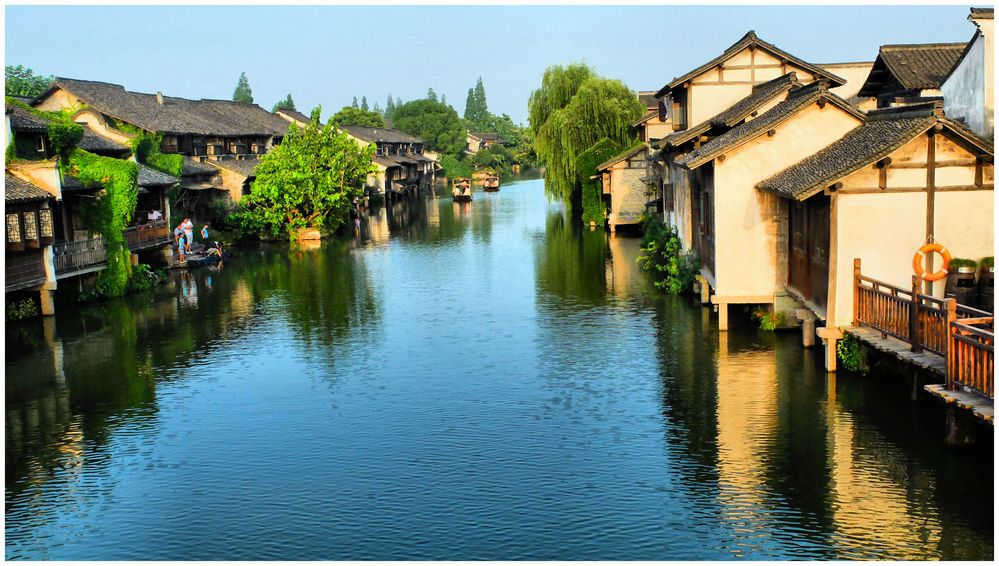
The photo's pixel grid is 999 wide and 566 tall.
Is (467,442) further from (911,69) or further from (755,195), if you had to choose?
(911,69)

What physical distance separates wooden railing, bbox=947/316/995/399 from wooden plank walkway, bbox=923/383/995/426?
0.36 feet

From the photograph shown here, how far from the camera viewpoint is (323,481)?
16.2 m

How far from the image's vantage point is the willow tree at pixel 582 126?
60.3 meters

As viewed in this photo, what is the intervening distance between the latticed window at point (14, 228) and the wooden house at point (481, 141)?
409ft

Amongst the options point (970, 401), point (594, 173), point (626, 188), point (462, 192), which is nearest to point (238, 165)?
point (594, 173)

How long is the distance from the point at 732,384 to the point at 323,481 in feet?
30.4

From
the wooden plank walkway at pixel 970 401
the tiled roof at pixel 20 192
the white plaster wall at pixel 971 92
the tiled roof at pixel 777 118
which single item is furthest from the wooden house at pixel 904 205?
the tiled roof at pixel 20 192

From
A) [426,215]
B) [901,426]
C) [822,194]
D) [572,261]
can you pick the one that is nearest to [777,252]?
[822,194]

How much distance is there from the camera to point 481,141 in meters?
165

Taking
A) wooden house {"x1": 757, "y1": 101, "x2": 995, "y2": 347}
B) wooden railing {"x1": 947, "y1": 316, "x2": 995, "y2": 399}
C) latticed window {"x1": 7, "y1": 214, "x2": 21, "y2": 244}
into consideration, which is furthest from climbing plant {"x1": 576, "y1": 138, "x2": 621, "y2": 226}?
wooden railing {"x1": 947, "y1": 316, "x2": 995, "y2": 399}

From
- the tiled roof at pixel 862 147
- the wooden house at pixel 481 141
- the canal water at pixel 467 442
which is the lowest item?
the canal water at pixel 467 442

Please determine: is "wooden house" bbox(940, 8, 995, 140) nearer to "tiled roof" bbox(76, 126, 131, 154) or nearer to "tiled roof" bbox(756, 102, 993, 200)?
"tiled roof" bbox(756, 102, 993, 200)

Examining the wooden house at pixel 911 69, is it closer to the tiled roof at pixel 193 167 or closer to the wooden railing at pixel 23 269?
the wooden railing at pixel 23 269

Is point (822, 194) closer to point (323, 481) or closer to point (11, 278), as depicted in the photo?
point (323, 481)
